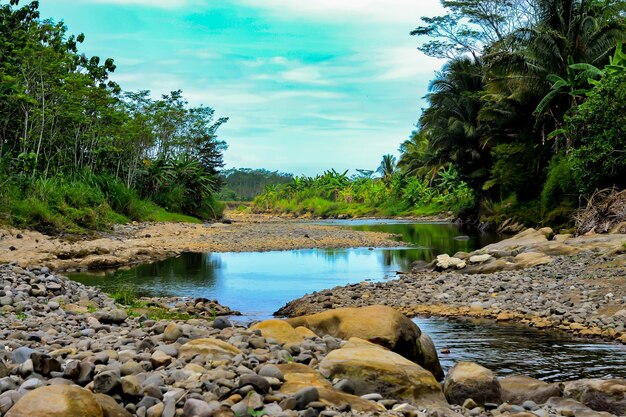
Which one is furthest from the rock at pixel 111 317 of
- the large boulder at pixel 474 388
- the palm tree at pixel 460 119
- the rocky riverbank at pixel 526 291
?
the palm tree at pixel 460 119

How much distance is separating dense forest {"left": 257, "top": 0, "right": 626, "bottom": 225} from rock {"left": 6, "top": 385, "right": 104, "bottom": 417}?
71.0ft


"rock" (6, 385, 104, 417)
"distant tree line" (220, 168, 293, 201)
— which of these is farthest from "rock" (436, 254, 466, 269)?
"distant tree line" (220, 168, 293, 201)

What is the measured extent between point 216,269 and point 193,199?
102 ft

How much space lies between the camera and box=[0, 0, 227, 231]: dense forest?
966 inches

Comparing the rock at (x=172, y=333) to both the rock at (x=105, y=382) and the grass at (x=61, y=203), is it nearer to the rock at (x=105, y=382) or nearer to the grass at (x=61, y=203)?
the rock at (x=105, y=382)

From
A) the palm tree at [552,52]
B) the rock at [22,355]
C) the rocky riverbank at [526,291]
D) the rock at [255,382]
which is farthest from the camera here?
the palm tree at [552,52]

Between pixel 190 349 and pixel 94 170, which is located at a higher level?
pixel 94 170

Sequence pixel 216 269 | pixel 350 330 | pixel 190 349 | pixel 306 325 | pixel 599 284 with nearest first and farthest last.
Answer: pixel 190 349, pixel 350 330, pixel 306 325, pixel 599 284, pixel 216 269

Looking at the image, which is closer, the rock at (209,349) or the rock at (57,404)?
the rock at (57,404)

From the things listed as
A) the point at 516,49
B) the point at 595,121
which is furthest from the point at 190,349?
the point at 516,49

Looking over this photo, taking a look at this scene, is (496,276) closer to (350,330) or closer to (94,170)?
(350,330)

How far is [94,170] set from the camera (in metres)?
38.4

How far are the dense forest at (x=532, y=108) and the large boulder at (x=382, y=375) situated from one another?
1916cm

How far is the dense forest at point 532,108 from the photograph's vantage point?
22.8 metres
